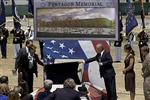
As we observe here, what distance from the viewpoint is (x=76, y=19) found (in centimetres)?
1078

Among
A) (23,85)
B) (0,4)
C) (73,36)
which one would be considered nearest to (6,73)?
(0,4)

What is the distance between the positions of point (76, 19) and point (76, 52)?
107 cm

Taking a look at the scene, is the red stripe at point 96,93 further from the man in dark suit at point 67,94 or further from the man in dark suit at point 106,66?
the man in dark suit at point 67,94

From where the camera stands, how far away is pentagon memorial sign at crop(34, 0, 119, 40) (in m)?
10.6

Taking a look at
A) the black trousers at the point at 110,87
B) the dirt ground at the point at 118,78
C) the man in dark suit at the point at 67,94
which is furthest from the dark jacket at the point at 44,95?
the dirt ground at the point at 118,78

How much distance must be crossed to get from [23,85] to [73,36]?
296cm

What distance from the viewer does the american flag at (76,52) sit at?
1139 cm

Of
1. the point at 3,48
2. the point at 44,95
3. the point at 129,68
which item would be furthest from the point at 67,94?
the point at 3,48

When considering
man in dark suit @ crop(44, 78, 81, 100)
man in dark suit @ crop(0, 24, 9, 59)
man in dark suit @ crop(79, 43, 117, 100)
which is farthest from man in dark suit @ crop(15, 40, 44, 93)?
man in dark suit @ crop(0, 24, 9, 59)

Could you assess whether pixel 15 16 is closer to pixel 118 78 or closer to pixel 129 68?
pixel 118 78

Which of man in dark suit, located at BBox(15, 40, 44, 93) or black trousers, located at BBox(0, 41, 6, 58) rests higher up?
man in dark suit, located at BBox(15, 40, 44, 93)

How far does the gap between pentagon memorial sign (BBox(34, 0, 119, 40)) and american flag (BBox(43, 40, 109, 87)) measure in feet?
2.03

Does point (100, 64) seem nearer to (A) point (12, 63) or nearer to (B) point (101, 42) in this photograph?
(B) point (101, 42)

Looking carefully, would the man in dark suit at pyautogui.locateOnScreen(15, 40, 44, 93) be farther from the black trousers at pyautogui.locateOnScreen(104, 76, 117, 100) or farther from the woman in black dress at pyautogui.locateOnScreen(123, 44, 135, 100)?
the woman in black dress at pyautogui.locateOnScreen(123, 44, 135, 100)
